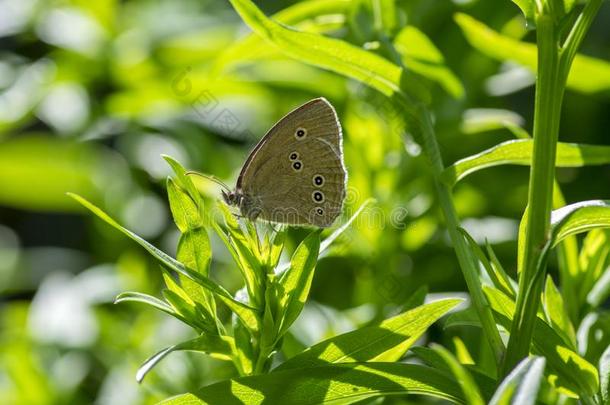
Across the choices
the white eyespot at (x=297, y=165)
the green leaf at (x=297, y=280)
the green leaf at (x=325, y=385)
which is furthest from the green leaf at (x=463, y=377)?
the white eyespot at (x=297, y=165)

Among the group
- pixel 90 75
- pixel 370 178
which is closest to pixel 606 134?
pixel 370 178

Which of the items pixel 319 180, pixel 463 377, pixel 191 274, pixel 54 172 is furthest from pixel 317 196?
pixel 54 172

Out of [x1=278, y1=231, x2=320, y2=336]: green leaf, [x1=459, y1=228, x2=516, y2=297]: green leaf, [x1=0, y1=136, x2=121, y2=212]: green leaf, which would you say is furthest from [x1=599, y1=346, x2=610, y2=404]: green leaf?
[x1=0, y1=136, x2=121, y2=212]: green leaf

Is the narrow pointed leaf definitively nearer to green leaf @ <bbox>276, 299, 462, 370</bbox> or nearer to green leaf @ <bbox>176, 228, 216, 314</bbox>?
green leaf @ <bbox>176, 228, 216, 314</bbox>

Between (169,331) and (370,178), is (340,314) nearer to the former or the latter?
(370,178)

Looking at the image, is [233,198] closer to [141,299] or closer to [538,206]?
[141,299]
